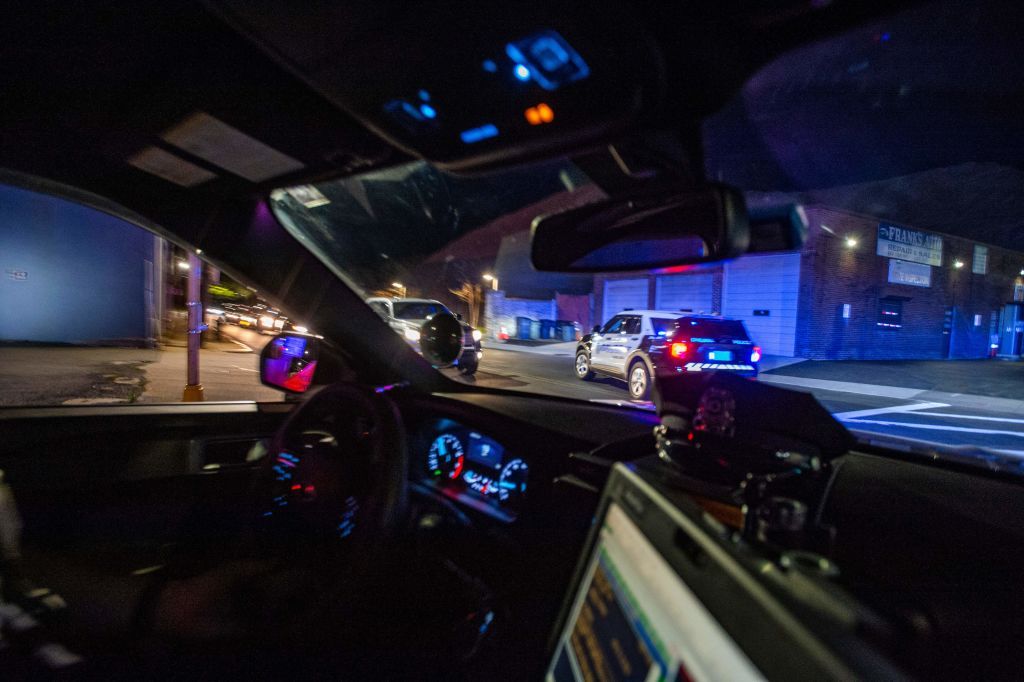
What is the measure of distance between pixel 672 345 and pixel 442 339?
243 inches

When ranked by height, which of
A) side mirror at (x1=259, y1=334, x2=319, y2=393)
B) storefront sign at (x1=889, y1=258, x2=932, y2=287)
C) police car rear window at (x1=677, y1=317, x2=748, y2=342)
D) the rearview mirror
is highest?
storefront sign at (x1=889, y1=258, x2=932, y2=287)

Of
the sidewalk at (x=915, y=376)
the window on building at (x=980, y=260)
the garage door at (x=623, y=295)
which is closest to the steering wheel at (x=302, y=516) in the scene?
the sidewalk at (x=915, y=376)

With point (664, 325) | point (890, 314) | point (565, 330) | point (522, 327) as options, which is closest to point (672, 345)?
point (664, 325)

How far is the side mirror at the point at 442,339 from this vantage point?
3246mm

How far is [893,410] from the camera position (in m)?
7.73

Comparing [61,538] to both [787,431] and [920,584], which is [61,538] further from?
[920,584]

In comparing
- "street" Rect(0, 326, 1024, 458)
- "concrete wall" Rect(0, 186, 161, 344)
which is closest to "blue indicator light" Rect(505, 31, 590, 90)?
"street" Rect(0, 326, 1024, 458)

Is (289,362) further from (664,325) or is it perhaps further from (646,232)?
(664,325)

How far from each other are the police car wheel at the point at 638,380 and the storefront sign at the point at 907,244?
1431cm

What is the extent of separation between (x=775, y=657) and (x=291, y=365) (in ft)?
10.2

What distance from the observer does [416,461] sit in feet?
9.40

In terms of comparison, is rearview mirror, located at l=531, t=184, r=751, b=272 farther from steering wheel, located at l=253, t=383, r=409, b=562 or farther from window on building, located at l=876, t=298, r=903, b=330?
window on building, located at l=876, t=298, r=903, b=330

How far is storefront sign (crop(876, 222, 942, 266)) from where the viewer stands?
59.6 ft

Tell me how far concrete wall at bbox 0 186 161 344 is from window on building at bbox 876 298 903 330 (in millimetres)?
23572
